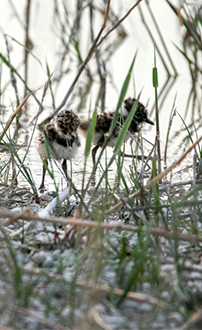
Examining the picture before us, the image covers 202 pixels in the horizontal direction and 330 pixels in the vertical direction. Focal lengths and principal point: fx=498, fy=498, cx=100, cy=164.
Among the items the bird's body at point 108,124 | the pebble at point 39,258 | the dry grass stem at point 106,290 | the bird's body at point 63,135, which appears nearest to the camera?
the dry grass stem at point 106,290

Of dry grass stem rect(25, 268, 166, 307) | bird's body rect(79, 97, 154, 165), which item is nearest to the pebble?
dry grass stem rect(25, 268, 166, 307)

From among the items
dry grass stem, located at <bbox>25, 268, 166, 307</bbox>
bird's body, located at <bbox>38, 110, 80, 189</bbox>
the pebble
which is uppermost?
bird's body, located at <bbox>38, 110, 80, 189</bbox>

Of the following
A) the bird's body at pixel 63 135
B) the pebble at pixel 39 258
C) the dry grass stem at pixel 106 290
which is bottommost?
the dry grass stem at pixel 106 290

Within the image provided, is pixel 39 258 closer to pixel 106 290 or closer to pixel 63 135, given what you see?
pixel 106 290

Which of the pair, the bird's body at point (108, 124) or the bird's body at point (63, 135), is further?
the bird's body at point (108, 124)

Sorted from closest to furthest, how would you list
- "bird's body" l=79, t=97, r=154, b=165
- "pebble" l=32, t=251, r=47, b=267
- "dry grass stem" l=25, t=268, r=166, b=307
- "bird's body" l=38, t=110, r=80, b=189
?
1. "dry grass stem" l=25, t=268, r=166, b=307
2. "pebble" l=32, t=251, r=47, b=267
3. "bird's body" l=38, t=110, r=80, b=189
4. "bird's body" l=79, t=97, r=154, b=165

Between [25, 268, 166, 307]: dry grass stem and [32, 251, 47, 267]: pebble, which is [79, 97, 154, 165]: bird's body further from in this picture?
[25, 268, 166, 307]: dry grass stem

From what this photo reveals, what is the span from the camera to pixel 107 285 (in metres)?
2.23

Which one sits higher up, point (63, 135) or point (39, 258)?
point (63, 135)

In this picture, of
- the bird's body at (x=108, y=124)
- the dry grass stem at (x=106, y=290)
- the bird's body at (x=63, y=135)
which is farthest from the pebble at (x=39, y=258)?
the bird's body at (x=108, y=124)

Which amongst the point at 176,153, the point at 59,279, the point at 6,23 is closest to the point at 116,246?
the point at 59,279

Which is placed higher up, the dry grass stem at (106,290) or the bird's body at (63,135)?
the bird's body at (63,135)

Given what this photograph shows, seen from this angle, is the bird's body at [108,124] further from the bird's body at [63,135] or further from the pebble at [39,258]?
the pebble at [39,258]

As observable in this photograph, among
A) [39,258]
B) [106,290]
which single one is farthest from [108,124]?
[106,290]
